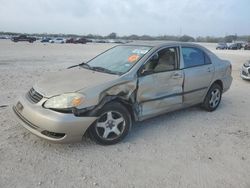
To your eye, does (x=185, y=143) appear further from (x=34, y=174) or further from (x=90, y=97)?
(x=34, y=174)

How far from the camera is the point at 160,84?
4336 mm

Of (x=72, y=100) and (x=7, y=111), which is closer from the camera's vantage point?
(x=72, y=100)

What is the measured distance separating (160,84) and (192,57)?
123cm

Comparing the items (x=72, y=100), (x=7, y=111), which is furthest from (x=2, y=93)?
(x=72, y=100)

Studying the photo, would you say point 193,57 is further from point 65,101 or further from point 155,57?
point 65,101

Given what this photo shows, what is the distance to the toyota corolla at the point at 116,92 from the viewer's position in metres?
3.46

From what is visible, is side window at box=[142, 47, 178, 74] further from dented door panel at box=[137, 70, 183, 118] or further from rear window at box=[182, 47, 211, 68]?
rear window at box=[182, 47, 211, 68]

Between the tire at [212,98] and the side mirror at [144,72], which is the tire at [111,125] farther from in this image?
the tire at [212,98]

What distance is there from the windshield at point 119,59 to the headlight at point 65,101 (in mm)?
890

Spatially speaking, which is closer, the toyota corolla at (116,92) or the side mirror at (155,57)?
the toyota corolla at (116,92)

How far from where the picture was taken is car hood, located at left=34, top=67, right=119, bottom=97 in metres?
3.66

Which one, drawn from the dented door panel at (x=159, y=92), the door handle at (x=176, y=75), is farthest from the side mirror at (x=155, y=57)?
the door handle at (x=176, y=75)

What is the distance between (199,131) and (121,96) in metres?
1.65

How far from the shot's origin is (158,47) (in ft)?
14.7
